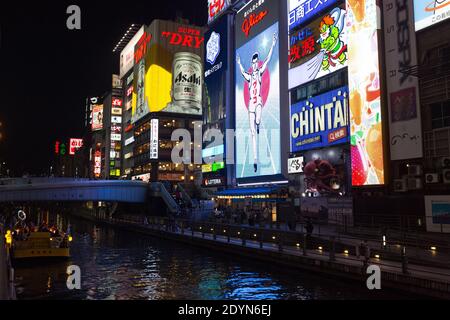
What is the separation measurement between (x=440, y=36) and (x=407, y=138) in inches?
347

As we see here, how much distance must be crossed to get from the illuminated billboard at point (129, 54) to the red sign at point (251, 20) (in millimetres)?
71861

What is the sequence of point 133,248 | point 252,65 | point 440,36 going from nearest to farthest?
point 440,36, point 133,248, point 252,65

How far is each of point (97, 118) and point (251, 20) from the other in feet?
365

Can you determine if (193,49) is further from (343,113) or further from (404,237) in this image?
(404,237)

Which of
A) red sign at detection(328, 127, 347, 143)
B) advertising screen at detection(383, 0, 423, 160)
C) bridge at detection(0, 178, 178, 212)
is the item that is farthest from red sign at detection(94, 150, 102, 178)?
advertising screen at detection(383, 0, 423, 160)

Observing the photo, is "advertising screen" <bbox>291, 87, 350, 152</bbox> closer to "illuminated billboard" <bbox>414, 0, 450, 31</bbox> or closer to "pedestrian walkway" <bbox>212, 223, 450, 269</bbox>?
"illuminated billboard" <bbox>414, 0, 450, 31</bbox>

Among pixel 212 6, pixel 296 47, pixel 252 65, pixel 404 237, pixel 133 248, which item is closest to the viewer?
pixel 404 237

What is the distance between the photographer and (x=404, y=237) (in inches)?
1107

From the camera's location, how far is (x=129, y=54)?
6033 inches

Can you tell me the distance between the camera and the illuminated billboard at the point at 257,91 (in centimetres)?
6594

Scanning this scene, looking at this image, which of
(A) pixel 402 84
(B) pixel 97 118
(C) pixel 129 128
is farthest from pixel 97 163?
(A) pixel 402 84

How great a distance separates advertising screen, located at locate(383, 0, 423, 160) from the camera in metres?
37.3

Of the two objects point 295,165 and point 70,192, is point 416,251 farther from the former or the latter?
point 70,192
